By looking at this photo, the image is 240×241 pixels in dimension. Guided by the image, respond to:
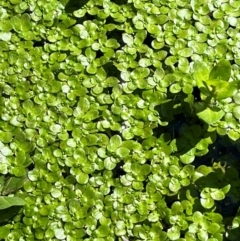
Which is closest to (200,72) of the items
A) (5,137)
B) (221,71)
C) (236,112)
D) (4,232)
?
Answer: (221,71)

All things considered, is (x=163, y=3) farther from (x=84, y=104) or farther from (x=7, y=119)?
(x=7, y=119)

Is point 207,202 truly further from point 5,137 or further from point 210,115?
point 5,137

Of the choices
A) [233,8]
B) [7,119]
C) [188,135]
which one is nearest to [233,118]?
[188,135]

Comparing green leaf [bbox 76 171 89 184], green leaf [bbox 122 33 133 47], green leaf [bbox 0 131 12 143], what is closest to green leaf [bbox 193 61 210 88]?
green leaf [bbox 122 33 133 47]

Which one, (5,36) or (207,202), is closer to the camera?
(207,202)

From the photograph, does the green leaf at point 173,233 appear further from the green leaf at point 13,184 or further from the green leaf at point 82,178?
the green leaf at point 13,184

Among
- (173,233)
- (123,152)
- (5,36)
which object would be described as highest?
(5,36)

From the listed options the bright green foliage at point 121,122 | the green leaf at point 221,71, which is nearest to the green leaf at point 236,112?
the bright green foliage at point 121,122
